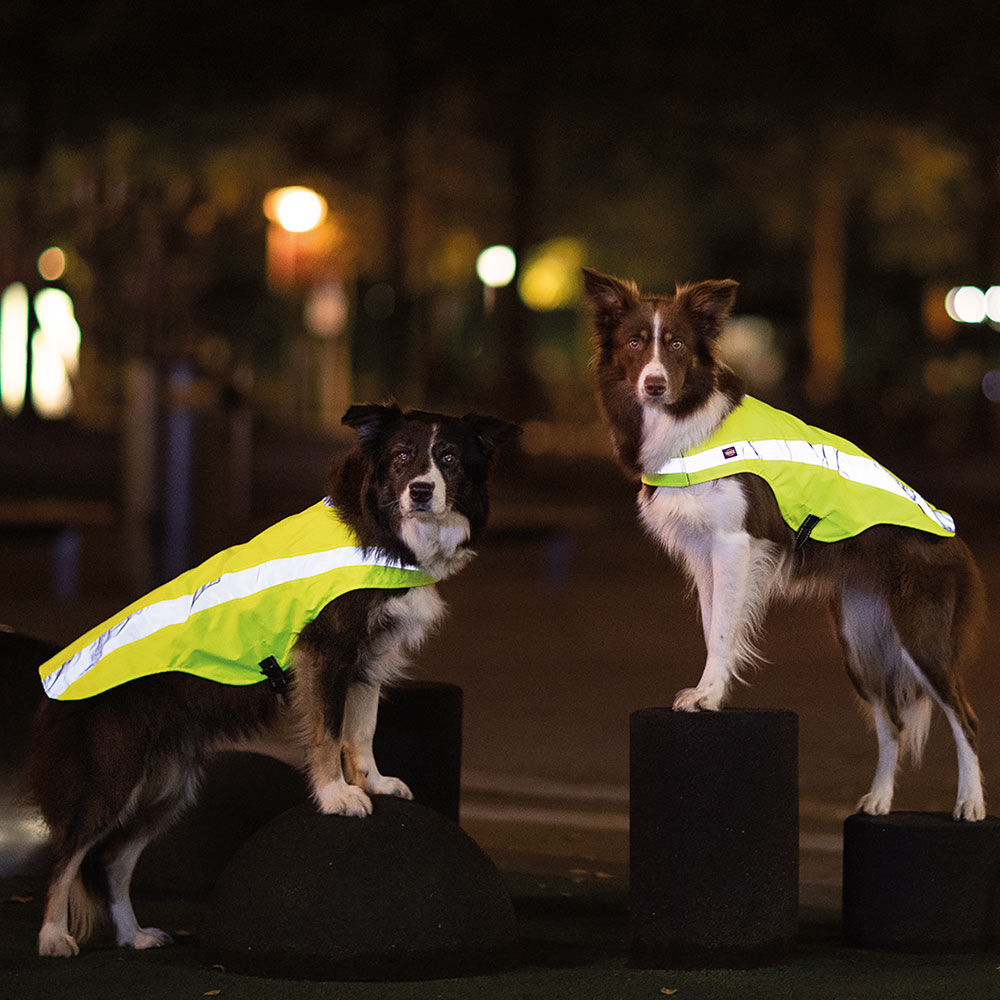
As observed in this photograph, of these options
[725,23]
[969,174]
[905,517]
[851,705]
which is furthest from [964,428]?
[905,517]

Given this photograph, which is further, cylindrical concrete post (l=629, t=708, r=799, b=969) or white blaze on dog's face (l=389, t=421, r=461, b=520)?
white blaze on dog's face (l=389, t=421, r=461, b=520)

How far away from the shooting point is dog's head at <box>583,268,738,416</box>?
21.2 ft

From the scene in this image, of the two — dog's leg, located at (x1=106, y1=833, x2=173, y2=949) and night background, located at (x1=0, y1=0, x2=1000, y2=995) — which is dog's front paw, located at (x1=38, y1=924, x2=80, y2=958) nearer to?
dog's leg, located at (x1=106, y1=833, x2=173, y2=949)

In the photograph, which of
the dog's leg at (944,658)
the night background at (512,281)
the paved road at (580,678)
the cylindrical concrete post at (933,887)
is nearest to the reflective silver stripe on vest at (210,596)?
the night background at (512,281)

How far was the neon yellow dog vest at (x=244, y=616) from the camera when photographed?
624cm

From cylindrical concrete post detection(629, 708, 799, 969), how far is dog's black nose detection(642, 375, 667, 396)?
1176 millimetres

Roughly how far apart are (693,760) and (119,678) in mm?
2047

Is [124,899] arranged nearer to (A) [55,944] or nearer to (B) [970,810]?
(A) [55,944]

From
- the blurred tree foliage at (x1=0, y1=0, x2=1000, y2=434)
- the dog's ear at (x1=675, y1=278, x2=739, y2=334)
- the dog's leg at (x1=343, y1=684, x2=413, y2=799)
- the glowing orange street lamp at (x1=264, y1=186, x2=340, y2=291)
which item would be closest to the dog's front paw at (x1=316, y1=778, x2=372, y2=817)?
the dog's leg at (x1=343, y1=684, x2=413, y2=799)

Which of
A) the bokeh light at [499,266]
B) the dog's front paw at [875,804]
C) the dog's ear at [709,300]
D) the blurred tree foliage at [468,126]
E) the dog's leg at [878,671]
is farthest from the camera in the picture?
the bokeh light at [499,266]

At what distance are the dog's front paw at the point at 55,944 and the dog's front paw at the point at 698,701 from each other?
232 centimetres

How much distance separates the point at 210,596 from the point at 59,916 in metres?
1.26

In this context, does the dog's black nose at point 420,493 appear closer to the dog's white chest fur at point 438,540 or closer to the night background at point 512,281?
the dog's white chest fur at point 438,540

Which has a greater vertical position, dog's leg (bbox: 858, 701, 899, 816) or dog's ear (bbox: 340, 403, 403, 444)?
dog's ear (bbox: 340, 403, 403, 444)
